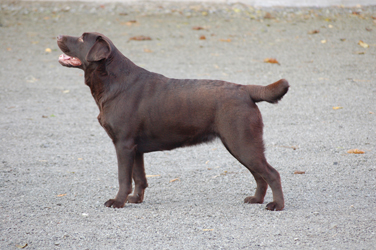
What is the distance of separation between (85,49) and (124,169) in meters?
1.25

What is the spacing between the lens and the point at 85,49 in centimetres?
471

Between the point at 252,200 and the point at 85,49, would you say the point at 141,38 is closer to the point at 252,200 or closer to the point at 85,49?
the point at 85,49

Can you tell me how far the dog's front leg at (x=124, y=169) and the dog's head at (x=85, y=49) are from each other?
872 mm

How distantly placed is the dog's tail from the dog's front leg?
1260 millimetres

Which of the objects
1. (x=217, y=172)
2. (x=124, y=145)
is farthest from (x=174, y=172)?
(x=124, y=145)

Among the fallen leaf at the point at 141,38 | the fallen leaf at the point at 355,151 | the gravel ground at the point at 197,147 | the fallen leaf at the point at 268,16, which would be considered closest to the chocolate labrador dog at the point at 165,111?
the gravel ground at the point at 197,147

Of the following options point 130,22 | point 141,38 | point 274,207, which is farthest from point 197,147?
point 130,22

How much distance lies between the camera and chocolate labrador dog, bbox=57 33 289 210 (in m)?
4.42

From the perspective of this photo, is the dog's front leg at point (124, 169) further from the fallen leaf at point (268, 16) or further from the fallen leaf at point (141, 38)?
the fallen leaf at point (268, 16)

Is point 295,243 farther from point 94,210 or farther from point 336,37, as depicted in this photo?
point 336,37

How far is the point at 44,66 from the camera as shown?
1240 centimetres

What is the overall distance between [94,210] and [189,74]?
726cm

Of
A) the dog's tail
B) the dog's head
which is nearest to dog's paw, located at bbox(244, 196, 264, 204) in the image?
the dog's tail

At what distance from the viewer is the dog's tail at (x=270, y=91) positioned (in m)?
4.35
